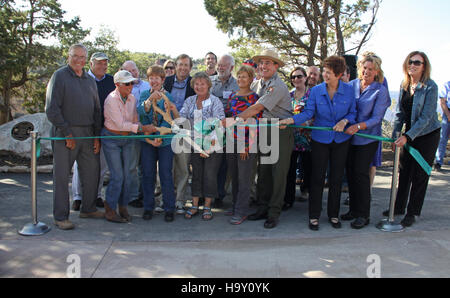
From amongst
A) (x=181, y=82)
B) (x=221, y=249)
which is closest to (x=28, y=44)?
(x=181, y=82)

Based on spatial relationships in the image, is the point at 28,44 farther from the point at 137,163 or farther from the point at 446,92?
the point at 446,92

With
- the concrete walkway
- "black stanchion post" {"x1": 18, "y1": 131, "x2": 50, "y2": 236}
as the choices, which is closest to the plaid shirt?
the concrete walkway

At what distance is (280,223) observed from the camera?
496 centimetres

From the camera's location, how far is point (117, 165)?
4.89 m

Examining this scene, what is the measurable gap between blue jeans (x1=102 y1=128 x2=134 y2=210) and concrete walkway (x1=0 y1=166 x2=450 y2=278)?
39 cm

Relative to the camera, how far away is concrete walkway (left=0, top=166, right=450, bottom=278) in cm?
351

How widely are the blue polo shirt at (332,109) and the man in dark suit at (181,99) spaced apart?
177 cm

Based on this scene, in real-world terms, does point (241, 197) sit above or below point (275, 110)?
below

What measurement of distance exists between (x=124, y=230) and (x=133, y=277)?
137 cm

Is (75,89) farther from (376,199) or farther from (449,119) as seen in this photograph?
(449,119)

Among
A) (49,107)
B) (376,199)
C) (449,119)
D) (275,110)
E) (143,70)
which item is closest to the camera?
(49,107)

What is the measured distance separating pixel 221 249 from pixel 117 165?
6.00 ft

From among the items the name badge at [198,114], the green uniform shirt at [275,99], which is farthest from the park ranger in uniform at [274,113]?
the name badge at [198,114]

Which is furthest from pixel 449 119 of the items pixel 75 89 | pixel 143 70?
pixel 143 70
